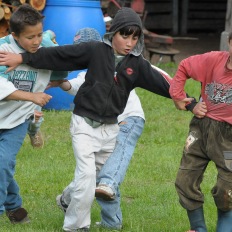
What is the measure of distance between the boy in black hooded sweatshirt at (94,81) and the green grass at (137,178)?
18.3 inches

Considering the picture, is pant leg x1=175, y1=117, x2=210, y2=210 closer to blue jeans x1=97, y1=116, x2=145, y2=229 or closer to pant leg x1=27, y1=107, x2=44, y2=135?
blue jeans x1=97, y1=116, x2=145, y2=229

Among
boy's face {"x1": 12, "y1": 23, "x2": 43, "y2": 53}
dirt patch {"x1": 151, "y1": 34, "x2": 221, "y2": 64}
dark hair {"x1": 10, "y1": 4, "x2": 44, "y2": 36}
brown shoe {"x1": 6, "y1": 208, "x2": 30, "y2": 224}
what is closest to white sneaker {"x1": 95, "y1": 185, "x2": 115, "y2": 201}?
brown shoe {"x1": 6, "y1": 208, "x2": 30, "y2": 224}

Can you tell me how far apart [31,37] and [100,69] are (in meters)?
0.47

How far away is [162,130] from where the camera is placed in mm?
8953

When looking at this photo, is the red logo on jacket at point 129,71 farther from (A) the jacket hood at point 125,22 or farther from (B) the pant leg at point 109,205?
(B) the pant leg at point 109,205

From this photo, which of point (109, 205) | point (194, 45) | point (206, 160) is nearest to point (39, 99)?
point (109, 205)

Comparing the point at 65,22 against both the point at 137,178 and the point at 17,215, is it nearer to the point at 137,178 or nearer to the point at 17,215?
the point at 137,178

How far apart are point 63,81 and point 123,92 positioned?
1.66 ft

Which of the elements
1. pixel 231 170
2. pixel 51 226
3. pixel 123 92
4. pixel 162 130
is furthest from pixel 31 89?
pixel 162 130

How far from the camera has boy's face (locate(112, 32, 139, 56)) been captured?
195 inches

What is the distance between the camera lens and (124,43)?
4965mm

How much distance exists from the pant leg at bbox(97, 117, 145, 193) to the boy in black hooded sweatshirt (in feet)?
0.39

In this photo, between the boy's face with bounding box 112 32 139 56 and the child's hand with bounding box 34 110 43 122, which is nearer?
the boy's face with bounding box 112 32 139 56

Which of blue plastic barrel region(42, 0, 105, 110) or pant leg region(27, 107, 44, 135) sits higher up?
pant leg region(27, 107, 44, 135)
